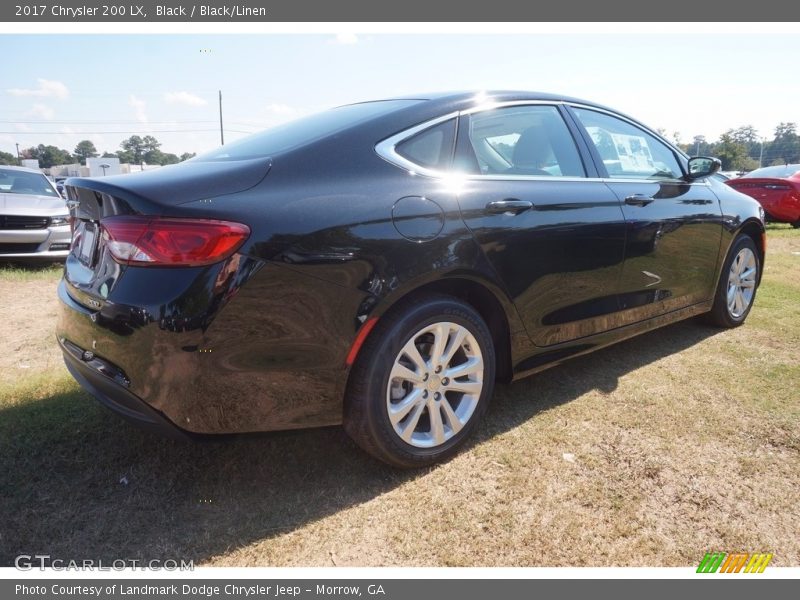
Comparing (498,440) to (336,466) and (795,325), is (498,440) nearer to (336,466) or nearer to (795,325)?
(336,466)

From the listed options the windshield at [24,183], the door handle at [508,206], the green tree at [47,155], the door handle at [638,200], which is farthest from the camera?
the green tree at [47,155]

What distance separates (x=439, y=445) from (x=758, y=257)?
11.7 feet

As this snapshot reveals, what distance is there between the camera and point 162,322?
6.11ft

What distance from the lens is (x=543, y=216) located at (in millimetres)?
2684

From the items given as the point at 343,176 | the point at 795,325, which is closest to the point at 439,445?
the point at 343,176

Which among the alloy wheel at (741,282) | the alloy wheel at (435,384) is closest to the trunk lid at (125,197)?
the alloy wheel at (435,384)

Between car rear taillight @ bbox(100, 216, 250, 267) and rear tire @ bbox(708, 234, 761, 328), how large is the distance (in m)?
3.67

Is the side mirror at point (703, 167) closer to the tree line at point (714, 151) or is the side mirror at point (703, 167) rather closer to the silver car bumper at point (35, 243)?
the silver car bumper at point (35, 243)

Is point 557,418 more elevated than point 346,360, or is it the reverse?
point 346,360

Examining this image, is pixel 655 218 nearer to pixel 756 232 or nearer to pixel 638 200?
pixel 638 200

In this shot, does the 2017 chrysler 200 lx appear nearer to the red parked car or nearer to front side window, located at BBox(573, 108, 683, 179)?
front side window, located at BBox(573, 108, 683, 179)

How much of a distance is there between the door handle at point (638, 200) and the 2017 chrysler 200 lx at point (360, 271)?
39 millimetres

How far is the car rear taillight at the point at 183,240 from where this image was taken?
6.10 feet

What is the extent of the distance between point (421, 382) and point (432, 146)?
102cm
